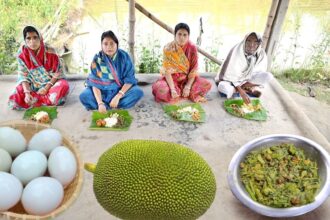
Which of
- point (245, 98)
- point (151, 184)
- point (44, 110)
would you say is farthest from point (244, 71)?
point (151, 184)

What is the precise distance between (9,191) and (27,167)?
0.12m

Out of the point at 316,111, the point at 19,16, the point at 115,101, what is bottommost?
the point at 316,111

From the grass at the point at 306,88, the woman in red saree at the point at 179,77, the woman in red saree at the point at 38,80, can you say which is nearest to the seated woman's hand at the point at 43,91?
the woman in red saree at the point at 38,80

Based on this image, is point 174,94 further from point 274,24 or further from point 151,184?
point 151,184

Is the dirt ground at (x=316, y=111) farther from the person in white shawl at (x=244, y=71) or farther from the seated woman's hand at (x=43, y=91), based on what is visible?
the seated woman's hand at (x=43, y=91)

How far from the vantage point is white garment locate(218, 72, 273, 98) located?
3.29 meters

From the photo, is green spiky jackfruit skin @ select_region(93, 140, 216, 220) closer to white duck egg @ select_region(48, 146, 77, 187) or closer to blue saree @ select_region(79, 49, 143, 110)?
white duck egg @ select_region(48, 146, 77, 187)

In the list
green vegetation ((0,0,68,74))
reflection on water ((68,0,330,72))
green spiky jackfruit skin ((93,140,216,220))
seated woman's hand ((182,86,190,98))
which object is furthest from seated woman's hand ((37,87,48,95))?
reflection on water ((68,0,330,72))

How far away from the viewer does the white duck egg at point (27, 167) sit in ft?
4.02

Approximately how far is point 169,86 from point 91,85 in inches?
29.6

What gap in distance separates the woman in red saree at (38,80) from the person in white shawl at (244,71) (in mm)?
1611

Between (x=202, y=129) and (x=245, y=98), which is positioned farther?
(x=245, y=98)

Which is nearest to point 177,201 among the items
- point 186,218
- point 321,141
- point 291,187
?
point 186,218

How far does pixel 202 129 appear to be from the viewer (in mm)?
2842
